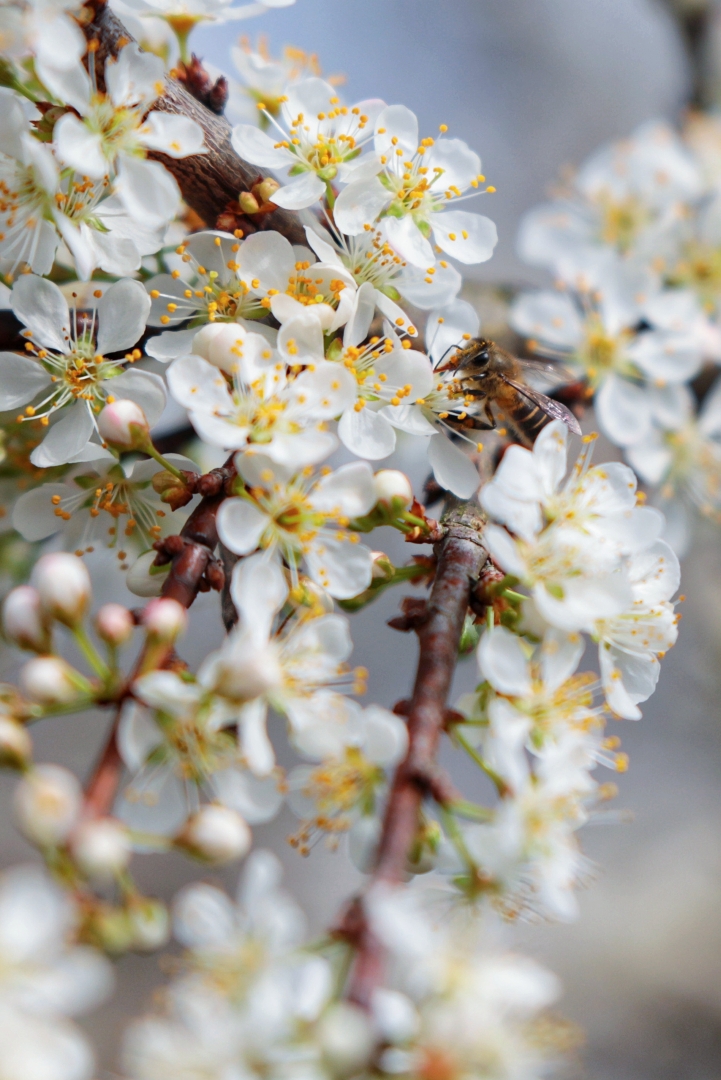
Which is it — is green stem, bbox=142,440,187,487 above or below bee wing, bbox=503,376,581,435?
below

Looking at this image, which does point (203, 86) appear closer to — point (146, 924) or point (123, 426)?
point (123, 426)

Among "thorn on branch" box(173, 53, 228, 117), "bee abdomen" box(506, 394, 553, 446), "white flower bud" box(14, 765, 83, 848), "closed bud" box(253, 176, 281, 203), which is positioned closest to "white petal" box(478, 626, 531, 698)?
"white flower bud" box(14, 765, 83, 848)

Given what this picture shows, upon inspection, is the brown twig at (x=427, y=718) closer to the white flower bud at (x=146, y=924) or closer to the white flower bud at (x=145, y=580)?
the white flower bud at (x=146, y=924)

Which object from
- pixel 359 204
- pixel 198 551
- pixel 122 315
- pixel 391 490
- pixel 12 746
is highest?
pixel 359 204

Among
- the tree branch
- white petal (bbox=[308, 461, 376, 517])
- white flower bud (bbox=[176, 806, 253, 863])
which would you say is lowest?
white flower bud (bbox=[176, 806, 253, 863])

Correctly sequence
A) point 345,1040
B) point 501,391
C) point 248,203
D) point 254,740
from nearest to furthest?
point 345,1040, point 254,740, point 248,203, point 501,391

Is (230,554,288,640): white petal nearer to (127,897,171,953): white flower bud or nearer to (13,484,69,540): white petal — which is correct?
(127,897,171,953): white flower bud

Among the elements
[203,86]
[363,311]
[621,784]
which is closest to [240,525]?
[363,311]
